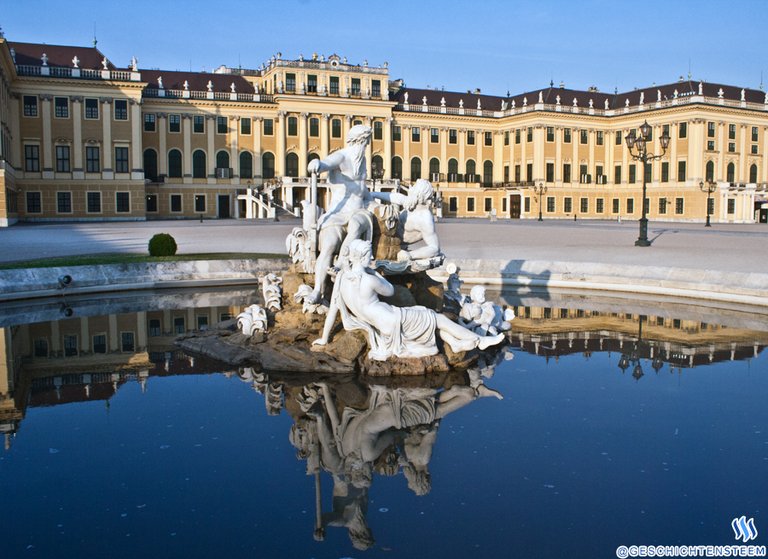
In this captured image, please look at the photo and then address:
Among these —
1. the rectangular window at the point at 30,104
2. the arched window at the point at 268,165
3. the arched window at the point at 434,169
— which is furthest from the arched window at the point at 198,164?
the arched window at the point at 434,169

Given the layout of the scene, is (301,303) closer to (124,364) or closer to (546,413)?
(124,364)

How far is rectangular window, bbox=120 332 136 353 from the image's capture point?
9.29 m

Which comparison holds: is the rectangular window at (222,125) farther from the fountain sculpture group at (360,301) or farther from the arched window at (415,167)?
the fountain sculpture group at (360,301)

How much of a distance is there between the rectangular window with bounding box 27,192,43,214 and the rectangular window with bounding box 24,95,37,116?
4994 millimetres

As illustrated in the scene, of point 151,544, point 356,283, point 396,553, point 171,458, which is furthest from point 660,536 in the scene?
point 356,283

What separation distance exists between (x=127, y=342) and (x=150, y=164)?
1847 inches

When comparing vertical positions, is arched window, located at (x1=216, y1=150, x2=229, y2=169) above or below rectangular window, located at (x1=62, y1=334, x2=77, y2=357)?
above

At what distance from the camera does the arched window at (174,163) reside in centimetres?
5456

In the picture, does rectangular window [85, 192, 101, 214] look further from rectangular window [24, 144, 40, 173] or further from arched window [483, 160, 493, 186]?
arched window [483, 160, 493, 186]

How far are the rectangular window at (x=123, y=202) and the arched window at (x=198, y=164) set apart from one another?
19.3ft

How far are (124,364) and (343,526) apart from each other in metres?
4.80

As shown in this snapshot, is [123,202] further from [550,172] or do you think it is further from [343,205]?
[343,205]

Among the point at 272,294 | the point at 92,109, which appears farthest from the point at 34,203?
the point at 272,294

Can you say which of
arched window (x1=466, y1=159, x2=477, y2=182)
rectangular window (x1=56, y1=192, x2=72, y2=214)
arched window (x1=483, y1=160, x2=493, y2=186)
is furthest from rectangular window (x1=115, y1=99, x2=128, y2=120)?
arched window (x1=483, y1=160, x2=493, y2=186)
